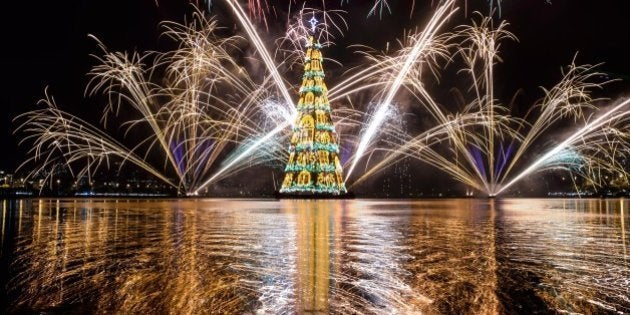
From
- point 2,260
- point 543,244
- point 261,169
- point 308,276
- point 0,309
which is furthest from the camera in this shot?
point 261,169

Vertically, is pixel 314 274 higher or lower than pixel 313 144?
lower

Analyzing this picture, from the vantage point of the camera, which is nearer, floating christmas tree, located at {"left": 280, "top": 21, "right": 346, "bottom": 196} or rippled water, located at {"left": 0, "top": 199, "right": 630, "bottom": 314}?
rippled water, located at {"left": 0, "top": 199, "right": 630, "bottom": 314}

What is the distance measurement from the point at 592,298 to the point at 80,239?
13.9 meters

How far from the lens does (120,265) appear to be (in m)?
11.1

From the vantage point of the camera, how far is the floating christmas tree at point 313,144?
62.4 m

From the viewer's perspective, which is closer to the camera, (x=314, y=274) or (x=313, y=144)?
(x=314, y=274)

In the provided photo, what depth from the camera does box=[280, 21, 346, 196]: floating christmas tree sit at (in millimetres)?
62406

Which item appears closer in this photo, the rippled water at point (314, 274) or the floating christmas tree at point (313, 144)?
the rippled water at point (314, 274)

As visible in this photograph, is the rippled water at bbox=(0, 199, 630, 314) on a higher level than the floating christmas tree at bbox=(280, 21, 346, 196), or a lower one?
lower

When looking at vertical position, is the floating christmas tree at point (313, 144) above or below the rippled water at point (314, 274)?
above

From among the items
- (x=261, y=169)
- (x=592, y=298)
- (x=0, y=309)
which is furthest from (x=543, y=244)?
(x=261, y=169)

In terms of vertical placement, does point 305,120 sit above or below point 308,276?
above

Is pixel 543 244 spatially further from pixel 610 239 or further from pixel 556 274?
pixel 556 274

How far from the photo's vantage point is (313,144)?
62062mm
